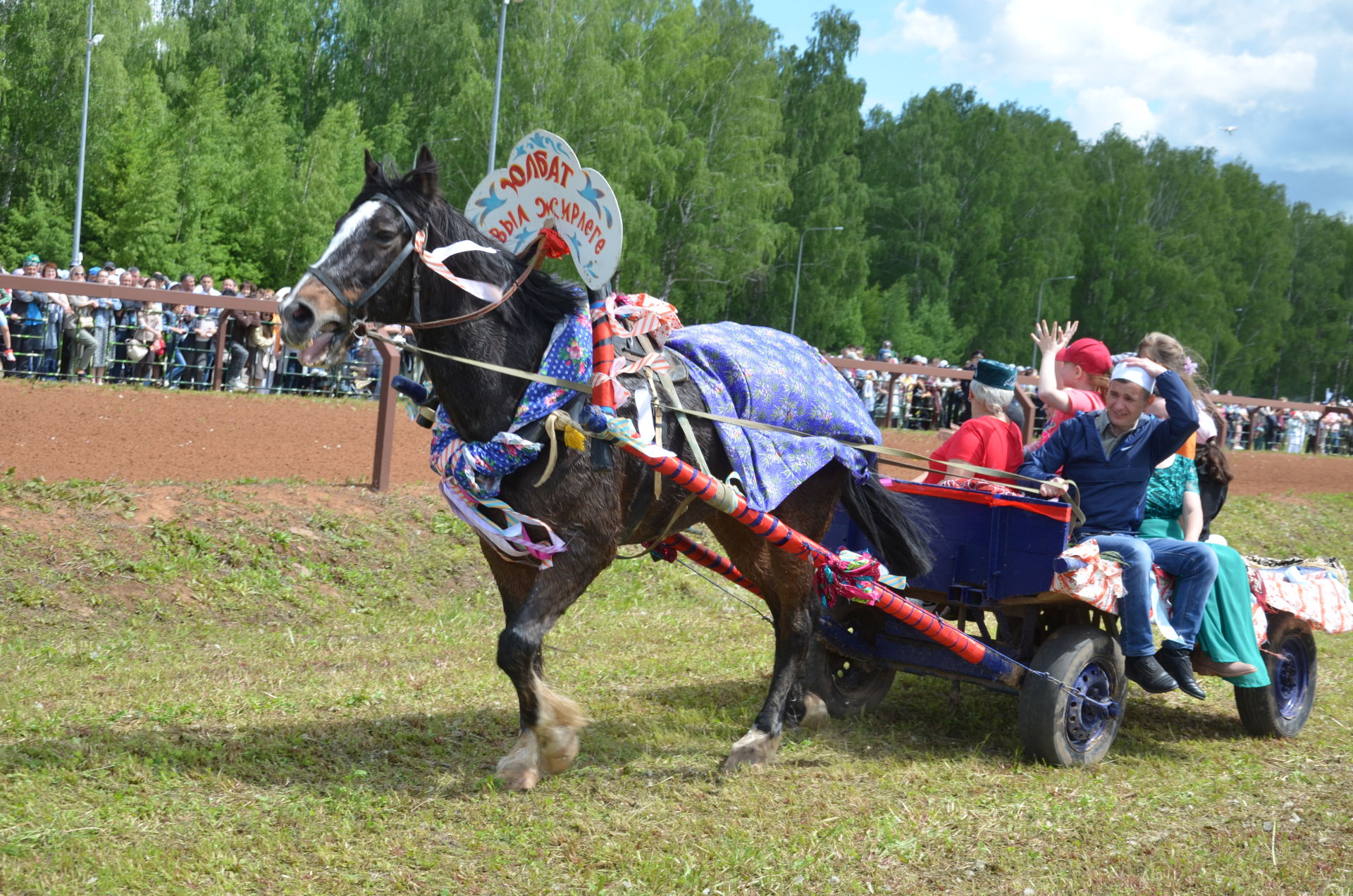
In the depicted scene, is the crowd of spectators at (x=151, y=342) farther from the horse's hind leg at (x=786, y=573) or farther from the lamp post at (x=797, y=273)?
the lamp post at (x=797, y=273)

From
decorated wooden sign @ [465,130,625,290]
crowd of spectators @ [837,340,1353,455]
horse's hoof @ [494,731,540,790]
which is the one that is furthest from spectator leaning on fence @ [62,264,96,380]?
horse's hoof @ [494,731,540,790]

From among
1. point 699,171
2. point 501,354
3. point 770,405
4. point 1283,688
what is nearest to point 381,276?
point 501,354

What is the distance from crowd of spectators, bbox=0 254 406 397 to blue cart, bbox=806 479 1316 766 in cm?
714

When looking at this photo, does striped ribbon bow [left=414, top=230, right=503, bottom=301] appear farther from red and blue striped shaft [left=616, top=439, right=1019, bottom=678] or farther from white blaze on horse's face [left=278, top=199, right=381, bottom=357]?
red and blue striped shaft [left=616, top=439, right=1019, bottom=678]

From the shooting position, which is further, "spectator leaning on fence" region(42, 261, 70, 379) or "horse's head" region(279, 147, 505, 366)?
"spectator leaning on fence" region(42, 261, 70, 379)

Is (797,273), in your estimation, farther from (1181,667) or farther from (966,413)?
(1181,667)

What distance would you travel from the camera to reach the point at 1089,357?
256 inches

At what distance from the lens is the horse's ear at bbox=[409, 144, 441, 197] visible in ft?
14.9

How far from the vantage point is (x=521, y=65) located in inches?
1428

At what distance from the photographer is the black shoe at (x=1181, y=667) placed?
5664 mm

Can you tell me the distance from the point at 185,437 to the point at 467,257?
7.18 m

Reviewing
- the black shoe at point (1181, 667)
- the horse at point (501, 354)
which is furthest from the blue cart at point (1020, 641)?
the horse at point (501, 354)

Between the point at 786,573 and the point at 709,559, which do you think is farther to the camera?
the point at 709,559

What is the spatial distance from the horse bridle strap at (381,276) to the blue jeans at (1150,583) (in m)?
3.24
